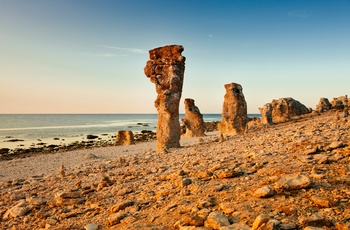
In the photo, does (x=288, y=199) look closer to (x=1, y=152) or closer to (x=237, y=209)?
(x=237, y=209)

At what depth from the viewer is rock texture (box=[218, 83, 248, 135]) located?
23.2 meters

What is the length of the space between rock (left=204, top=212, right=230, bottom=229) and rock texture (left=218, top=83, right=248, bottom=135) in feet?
61.3

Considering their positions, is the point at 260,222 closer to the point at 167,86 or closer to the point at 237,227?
the point at 237,227

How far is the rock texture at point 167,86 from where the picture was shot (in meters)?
17.6

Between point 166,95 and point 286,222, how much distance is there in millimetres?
14025

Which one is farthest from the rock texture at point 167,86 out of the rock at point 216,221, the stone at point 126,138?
the stone at point 126,138

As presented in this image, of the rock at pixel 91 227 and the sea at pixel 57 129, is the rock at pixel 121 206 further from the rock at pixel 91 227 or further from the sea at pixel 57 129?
the sea at pixel 57 129

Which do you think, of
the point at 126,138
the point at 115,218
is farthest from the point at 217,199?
the point at 126,138

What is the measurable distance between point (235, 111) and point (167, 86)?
778cm

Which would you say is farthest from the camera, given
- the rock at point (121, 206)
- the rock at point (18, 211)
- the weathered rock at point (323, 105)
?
the weathered rock at point (323, 105)

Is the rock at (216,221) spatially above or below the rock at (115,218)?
above

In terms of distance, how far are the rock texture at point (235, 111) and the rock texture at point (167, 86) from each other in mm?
6828

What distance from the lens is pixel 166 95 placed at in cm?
1773

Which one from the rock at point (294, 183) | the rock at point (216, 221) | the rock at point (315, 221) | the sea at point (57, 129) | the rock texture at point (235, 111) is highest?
the rock texture at point (235, 111)
